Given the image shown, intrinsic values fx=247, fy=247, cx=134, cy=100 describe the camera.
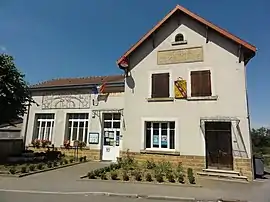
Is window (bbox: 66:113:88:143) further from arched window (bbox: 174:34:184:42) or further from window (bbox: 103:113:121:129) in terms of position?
arched window (bbox: 174:34:184:42)

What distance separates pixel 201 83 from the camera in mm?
13867

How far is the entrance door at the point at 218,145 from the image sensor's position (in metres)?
13.1

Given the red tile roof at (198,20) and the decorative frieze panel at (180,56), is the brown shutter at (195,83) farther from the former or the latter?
the red tile roof at (198,20)

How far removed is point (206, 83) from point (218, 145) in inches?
136

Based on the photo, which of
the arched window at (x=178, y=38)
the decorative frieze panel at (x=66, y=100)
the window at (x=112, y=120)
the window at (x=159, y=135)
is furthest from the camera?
the decorative frieze panel at (x=66, y=100)

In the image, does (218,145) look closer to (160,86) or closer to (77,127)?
(160,86)

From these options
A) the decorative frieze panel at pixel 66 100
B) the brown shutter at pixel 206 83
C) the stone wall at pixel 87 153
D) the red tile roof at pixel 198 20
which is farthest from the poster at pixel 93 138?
the brown shutter at pixel 206 83

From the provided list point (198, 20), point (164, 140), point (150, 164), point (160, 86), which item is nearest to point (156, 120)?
point (164, 140)

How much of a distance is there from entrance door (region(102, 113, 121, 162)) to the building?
7 centimetres

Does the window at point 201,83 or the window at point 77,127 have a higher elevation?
the window at point 201,83

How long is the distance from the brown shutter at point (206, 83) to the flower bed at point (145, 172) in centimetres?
418

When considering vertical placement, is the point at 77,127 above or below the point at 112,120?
below

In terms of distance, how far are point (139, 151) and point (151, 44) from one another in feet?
21.6

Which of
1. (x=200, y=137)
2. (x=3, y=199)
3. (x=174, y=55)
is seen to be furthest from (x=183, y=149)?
(x=3, y=199)
